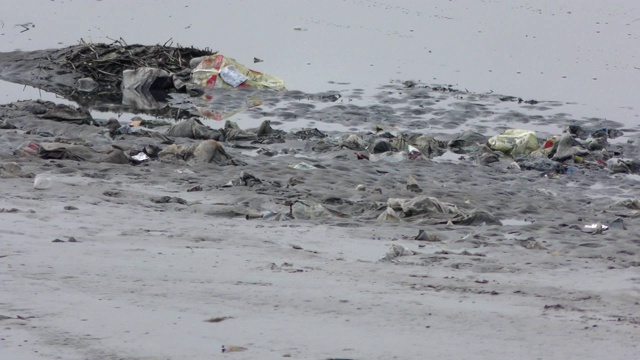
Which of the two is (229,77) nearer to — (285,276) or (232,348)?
(285,276)

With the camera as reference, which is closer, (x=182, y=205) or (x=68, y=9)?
(x=182, y=205)

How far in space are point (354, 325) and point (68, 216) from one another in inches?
107

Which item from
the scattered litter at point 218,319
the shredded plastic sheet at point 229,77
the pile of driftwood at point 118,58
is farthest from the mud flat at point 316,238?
the pile of driftwood at point 118,58

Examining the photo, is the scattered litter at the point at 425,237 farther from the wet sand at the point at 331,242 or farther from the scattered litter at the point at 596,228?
the scattered litter at the point at 596,228

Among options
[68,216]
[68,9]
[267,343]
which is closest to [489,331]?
[267,343]

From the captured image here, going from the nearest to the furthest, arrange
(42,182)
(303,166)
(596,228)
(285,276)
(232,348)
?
(232,348), (285,276), (596,228), (42,182), (303,166)

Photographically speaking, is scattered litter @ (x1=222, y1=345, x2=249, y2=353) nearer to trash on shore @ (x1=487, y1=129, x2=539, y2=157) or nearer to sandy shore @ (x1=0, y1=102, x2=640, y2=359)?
sandy shore @ (x1=0, y1=102, x2=640, y2=359)

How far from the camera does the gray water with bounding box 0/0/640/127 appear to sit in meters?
13.8

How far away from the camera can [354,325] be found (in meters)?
4.14

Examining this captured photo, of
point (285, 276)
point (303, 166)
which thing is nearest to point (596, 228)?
point (285, 276)

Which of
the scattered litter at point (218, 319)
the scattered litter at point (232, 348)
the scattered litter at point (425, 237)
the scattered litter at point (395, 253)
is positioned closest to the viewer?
the scattered litter at point (232, 348)

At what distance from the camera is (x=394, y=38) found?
661 inches

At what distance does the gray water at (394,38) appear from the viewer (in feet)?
45.4

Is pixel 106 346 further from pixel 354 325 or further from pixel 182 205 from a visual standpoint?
pixel 182 205
